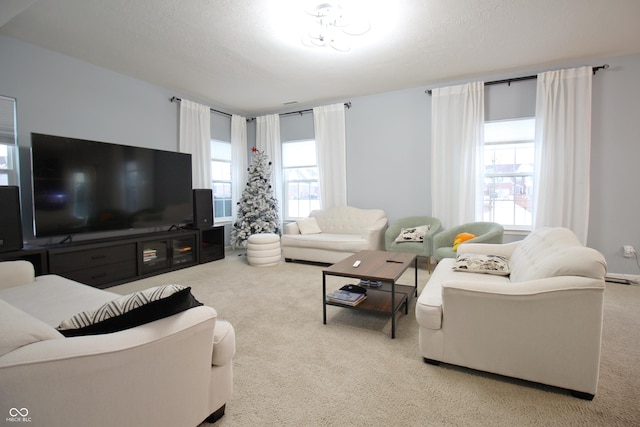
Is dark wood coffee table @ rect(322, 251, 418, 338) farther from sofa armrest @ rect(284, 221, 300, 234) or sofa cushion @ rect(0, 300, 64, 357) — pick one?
sofa armrest @ rect(284, 221, 300, 234)

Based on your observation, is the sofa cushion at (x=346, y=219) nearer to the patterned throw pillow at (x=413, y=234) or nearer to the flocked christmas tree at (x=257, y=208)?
the patterned throw pillow at (x=413, y=234)

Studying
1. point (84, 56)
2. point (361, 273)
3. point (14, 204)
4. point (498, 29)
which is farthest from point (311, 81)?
point (14, 204)

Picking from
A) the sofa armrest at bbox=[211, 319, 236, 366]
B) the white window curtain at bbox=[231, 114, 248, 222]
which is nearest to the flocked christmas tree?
the white window curtain at bbox=[231, 114, 248, 222]

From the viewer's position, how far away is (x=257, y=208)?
5703 millimetres

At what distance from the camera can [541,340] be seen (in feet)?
5.65

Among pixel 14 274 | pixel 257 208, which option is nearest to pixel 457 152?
pixel 257 208

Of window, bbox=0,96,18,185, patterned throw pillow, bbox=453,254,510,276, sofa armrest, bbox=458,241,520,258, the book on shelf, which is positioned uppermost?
window, bbox=0,96,18,185

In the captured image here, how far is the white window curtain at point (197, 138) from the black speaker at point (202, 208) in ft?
0.85

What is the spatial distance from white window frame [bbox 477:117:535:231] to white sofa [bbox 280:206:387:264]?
5.33 ft

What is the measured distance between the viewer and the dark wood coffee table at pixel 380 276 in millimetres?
2525

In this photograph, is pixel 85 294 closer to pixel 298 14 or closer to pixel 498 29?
pixel 298 14

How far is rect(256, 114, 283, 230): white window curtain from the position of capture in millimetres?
6281

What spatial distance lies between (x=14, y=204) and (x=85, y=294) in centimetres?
178

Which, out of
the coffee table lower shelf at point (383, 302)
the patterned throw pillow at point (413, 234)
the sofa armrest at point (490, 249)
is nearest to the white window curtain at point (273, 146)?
the patterned throw pillow at point (413, 234)
